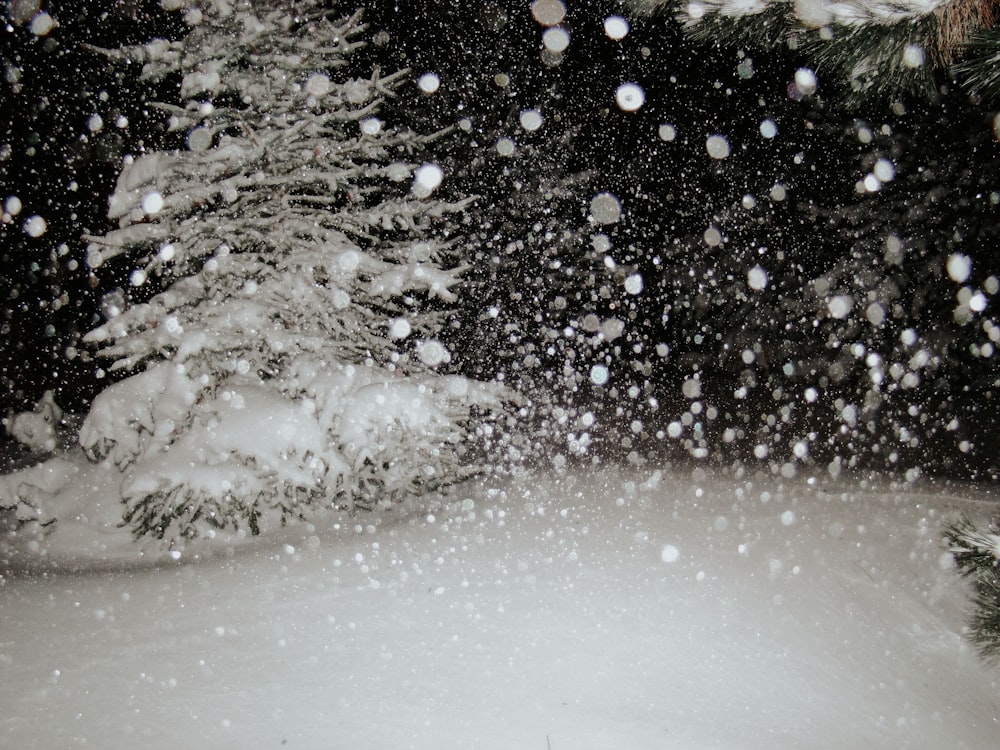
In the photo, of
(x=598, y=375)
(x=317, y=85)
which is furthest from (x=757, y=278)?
(x=317, y=85)

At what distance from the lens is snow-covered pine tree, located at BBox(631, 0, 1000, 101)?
157 cm

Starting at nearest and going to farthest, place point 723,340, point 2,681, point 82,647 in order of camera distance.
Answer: point 2,681
point 82,647
point 723,340

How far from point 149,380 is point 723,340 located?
26.5 ft

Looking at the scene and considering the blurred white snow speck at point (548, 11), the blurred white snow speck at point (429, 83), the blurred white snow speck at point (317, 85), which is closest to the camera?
the blurred white snow speck at point (317, 85)

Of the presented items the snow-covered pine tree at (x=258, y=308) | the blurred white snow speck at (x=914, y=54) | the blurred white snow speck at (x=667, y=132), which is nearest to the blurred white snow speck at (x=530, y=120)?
the blurred white snow speck at (x=667, y=132)

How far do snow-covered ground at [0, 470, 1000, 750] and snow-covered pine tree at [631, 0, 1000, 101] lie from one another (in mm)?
2621

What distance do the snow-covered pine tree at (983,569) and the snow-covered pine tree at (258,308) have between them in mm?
3211

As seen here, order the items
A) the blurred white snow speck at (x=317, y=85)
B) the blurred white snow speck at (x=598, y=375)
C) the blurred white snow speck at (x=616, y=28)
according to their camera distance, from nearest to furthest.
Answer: the blurred white snow speck at (x=317, y=85) < the blurred white snow speck at (x=616, y=28) < the blurred white snow speck at (x=598, y=375)

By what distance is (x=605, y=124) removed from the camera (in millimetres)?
10523

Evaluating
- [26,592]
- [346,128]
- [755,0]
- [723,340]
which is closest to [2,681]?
[26,592]

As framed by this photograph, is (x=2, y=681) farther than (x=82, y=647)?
No

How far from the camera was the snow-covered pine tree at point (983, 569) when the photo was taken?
2.07 metres

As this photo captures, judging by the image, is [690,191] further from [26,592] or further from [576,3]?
[26,592]

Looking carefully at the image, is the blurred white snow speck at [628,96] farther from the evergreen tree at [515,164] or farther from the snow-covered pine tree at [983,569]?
the snow-covered pine tree at [983,569]
